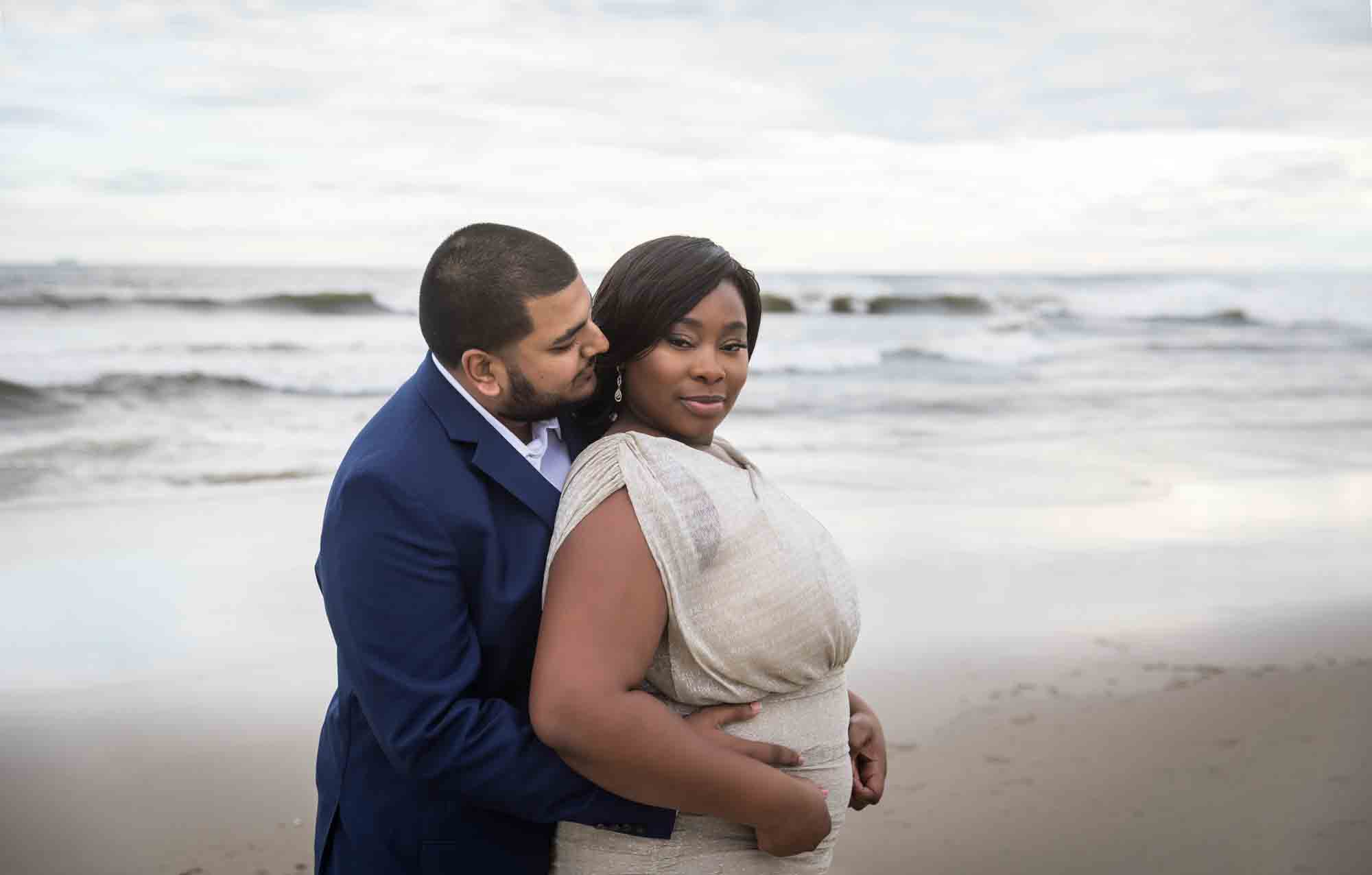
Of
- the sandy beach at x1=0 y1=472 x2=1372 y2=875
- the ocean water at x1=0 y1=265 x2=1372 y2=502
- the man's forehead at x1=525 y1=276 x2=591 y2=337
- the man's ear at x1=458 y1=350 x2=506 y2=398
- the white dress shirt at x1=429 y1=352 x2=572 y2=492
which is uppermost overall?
the man's forehead at x1=525 y1=276 x2=591 y2=337

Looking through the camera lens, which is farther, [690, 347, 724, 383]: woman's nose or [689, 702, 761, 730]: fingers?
[690, 347, 724, 383]: woman's nose

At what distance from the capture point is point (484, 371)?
206 cm

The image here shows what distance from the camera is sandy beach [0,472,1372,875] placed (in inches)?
159

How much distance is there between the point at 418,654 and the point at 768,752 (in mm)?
564

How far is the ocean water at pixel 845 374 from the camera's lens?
10.0 metres

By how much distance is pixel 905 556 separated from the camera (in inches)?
270

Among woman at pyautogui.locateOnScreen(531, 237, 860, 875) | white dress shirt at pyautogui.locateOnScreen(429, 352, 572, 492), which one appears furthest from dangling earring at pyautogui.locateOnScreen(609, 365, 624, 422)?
white dress shirt at pyautogui.locateOnScreen(429, 352, 572, 492)

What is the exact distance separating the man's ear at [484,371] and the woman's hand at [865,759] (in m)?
0.89

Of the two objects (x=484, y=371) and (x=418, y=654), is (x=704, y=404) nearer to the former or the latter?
(x=484, y=371)

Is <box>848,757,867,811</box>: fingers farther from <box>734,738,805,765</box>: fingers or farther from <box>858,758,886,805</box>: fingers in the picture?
<box>734,738,805,765</box>: fingers

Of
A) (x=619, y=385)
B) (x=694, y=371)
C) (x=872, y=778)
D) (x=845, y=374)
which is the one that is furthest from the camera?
(x=845, y=374)

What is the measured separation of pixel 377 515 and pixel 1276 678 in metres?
4.51

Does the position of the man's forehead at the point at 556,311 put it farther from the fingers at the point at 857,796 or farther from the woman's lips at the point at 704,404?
the fingers at the point at 857,796

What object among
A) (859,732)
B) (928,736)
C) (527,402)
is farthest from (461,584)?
(928,736)
